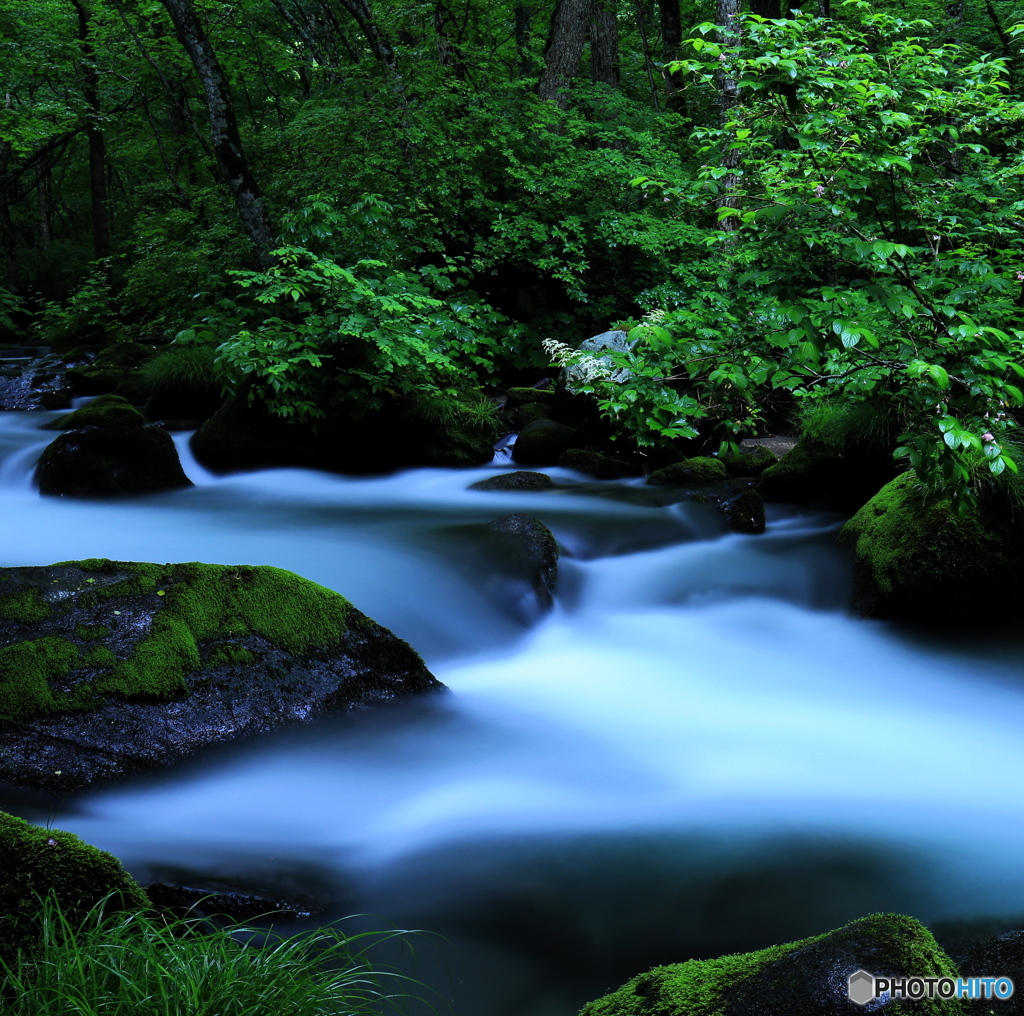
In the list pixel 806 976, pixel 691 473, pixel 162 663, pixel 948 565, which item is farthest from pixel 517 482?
pixel 806 976

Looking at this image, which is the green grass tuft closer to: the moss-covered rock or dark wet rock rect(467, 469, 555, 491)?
dark wet rock rect(467, 469, 555, 491)

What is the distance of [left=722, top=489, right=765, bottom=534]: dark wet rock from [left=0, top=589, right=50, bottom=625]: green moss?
5354 mm

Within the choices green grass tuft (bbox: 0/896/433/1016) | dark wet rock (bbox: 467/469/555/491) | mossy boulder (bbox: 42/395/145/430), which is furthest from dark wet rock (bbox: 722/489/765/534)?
mossy boulder (bbox: 42/395/145/430)

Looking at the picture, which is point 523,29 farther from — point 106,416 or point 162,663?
point 162,663

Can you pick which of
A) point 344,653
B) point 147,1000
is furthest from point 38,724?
point 147,1000

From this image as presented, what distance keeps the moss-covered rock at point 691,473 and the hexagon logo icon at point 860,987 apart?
6.67 metres

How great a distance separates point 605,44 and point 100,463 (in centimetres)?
1314

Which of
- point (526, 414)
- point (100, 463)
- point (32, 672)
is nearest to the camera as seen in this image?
point (32, 672)

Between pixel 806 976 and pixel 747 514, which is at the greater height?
pixel 747 514

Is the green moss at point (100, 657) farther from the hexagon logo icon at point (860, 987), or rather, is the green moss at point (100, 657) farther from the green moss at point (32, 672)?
the hexagon logo icon at point (860, 987)

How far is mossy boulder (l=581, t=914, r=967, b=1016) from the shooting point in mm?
1887

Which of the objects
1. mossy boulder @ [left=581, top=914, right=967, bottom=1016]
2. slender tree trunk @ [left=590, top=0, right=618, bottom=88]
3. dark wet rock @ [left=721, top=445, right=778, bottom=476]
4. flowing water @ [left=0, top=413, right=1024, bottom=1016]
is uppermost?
slender tree trunk @ [left=590, top=0, right=618, bottom=88]

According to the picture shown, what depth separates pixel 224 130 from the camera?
10039mm

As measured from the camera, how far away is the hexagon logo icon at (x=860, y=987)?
185cm
